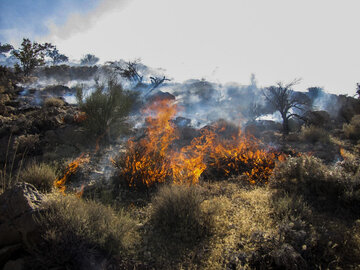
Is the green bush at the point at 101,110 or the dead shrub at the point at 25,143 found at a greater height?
the green bush at the point at 101,110

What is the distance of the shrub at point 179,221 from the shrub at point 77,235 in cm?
53

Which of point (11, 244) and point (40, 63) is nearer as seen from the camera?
point (11, 244)

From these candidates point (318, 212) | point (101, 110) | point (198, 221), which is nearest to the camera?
point (198, 221)

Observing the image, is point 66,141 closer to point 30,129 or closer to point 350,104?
point 30,129

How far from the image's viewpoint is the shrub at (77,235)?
2.56 meters

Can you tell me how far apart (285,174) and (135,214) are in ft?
12.2

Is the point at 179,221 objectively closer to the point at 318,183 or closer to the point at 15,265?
the point at 15,265

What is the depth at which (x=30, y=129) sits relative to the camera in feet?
29.0

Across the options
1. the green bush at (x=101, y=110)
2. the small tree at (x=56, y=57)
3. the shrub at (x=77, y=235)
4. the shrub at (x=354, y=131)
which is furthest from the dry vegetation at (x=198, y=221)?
the small tree at (x=56, y=57)

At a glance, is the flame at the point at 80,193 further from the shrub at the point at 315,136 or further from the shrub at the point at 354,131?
the shrub at the point at 354,131

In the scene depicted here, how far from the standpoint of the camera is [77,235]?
273cm

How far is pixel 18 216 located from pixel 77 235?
970 mm

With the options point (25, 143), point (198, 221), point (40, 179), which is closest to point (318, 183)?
point (198, 221)

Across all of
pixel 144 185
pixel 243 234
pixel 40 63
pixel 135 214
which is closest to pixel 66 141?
pixel 144 185
